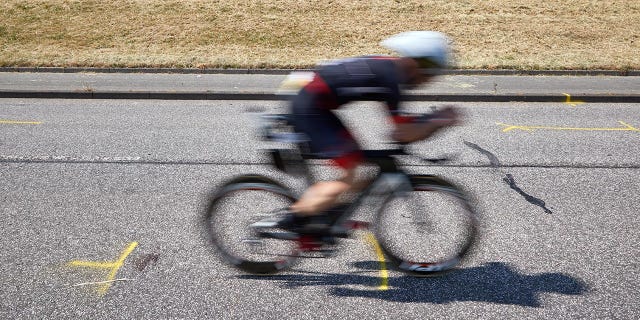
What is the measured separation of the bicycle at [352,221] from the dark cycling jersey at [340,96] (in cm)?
12

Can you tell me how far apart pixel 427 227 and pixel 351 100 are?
3.84 ft

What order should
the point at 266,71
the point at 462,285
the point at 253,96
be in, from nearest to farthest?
the point at 462,285 < the point at 253,96 < the point at 266,71

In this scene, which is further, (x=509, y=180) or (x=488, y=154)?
(x=488, y=154)

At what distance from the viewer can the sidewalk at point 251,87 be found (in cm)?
1055

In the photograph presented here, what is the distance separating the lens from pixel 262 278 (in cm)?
394

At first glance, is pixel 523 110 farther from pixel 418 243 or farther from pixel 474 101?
pixel 418 243

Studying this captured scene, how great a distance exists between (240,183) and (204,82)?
8629mm

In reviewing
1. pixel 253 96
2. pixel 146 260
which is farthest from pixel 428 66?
pixel 253 96

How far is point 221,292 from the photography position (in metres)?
3.73

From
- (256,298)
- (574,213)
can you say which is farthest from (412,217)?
(574,213)

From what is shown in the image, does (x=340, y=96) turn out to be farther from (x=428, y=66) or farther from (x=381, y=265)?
(x=381, y=265)

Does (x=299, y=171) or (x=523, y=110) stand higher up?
(x=299, y=171)

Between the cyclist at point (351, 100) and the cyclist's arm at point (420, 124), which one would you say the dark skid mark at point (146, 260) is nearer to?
the cyclist at point (351, 100)

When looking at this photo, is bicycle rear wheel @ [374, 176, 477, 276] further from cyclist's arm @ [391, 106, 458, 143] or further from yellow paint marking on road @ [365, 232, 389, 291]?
cyclist's arm @ [391, 106, 458, 143]
